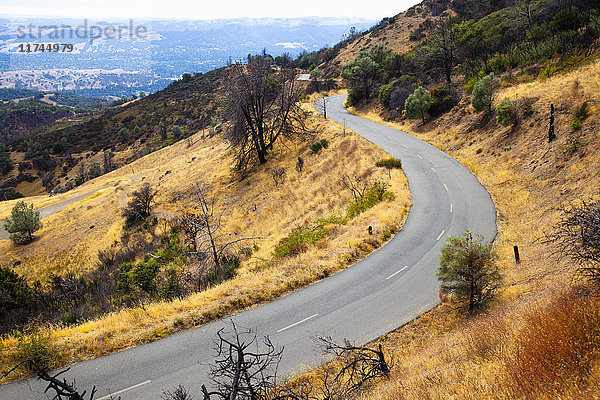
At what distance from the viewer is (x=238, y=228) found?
25.6 meters

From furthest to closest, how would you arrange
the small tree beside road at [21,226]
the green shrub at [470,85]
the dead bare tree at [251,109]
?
the green shrub at [470,85], the small tree beside road at [21,226], the dead bare tree at [251,109]

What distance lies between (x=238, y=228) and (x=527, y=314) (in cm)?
2127

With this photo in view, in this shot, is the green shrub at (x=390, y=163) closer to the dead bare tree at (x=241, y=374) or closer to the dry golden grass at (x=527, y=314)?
the dry golden grass at (x=527, y=314)

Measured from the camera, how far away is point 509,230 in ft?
52.0

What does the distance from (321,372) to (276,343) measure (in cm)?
187

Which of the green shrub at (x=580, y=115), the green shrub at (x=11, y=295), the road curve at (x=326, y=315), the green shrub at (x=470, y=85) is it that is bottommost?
the green shrub at (x=11, y=295)

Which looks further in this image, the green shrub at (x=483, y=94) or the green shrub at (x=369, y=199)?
the green shrub at (x=483, y=94)

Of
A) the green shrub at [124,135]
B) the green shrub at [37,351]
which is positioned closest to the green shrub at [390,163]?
the green shrub at [37,351]

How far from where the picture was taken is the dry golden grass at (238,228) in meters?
10.3

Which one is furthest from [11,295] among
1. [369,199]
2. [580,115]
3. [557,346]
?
[580,115]

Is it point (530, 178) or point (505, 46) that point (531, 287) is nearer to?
point (530, 178)

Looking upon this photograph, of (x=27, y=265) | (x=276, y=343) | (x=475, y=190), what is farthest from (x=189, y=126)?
(x=276, y=343)

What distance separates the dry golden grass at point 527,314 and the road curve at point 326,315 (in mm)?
1066

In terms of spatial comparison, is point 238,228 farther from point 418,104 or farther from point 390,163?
point 418,104
